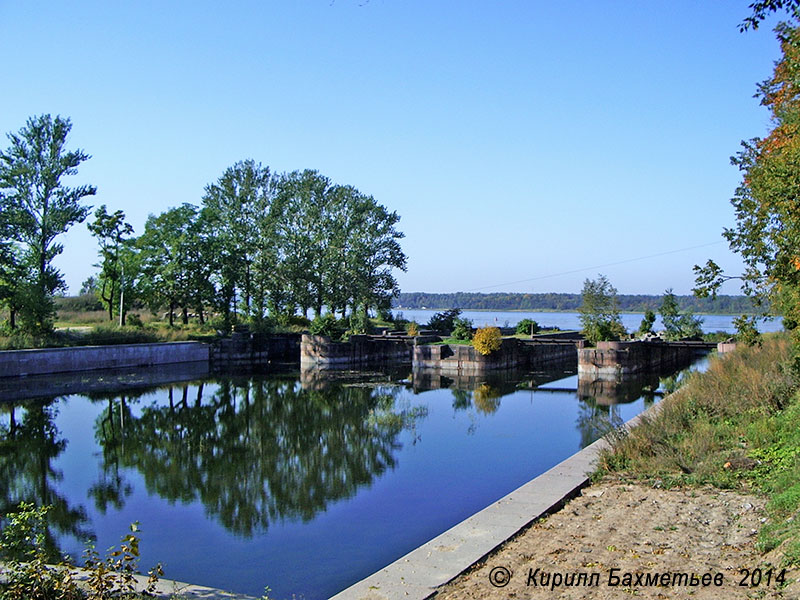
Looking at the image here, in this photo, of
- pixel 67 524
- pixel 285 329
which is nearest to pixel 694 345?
pixel 285 329

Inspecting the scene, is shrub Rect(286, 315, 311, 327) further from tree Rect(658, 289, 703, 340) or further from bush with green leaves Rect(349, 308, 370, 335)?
tree Rect(658, 289, 703, 340)

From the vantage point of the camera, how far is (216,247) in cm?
4441

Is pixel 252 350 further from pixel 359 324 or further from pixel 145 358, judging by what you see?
pixel 145 358

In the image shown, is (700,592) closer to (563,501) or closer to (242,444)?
(563,501)

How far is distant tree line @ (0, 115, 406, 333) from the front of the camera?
36.6 metres

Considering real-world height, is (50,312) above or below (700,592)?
above

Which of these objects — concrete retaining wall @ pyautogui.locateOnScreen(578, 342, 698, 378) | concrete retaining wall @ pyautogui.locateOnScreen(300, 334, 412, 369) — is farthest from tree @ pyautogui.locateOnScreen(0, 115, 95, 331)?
concrete retaining wall @ pyautogui.locateOnScreen(578, 342, 698, 378)

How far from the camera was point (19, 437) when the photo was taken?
17938 millimetres

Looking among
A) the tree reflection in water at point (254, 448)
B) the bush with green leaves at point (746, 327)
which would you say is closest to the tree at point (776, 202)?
the bush with green leaves at point (746, 327)

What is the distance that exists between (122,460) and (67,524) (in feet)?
16.2

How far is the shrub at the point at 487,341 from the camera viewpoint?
113 feet

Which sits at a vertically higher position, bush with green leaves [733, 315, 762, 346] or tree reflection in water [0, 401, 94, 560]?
bush with green leaves [733, 315, 762, 346]

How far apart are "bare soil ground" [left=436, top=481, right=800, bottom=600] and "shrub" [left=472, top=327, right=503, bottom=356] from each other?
82.0 feet

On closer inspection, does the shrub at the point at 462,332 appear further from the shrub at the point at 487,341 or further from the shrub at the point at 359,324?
the shrub at the point at 359,324
